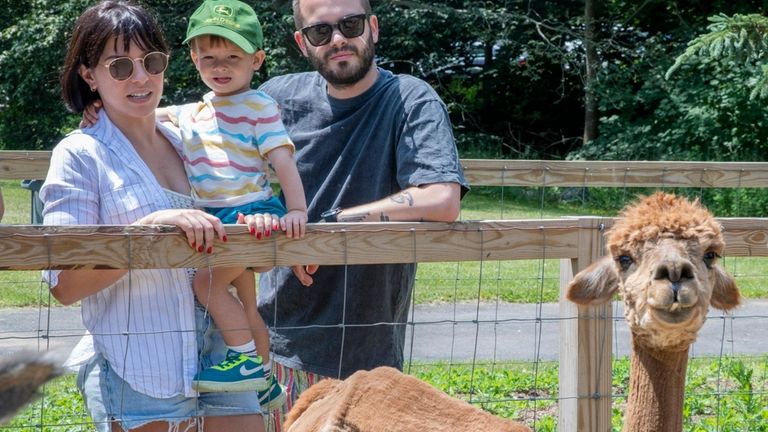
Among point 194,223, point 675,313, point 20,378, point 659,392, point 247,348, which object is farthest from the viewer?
point 659,392

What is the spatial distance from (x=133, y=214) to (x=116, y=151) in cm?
21

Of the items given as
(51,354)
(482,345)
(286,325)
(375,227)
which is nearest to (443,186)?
(375,227)

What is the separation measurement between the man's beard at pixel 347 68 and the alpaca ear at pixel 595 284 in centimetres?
113

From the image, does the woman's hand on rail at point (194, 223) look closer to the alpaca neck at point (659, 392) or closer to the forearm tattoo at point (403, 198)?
the forearm tattoo at point (403, 198)

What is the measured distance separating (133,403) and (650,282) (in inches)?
68.6

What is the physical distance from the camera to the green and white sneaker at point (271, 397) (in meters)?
3.75

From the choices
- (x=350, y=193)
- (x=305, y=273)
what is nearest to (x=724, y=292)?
(x=350, y=193)

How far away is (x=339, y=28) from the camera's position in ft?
13.3

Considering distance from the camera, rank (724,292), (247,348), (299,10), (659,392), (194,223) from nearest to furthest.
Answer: (194,223) → (247,348) → (659,392) → (724,292) → (299,10)

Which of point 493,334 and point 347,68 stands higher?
point 347,68

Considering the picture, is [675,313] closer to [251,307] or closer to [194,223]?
[251,307]

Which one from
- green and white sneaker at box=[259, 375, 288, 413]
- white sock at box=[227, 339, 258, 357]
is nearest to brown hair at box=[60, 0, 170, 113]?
white sock at box=[227, 339, 258, 357]

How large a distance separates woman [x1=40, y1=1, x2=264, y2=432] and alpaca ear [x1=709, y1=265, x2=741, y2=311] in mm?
1772

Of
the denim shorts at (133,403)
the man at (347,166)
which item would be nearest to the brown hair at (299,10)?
the man at (347,166)
